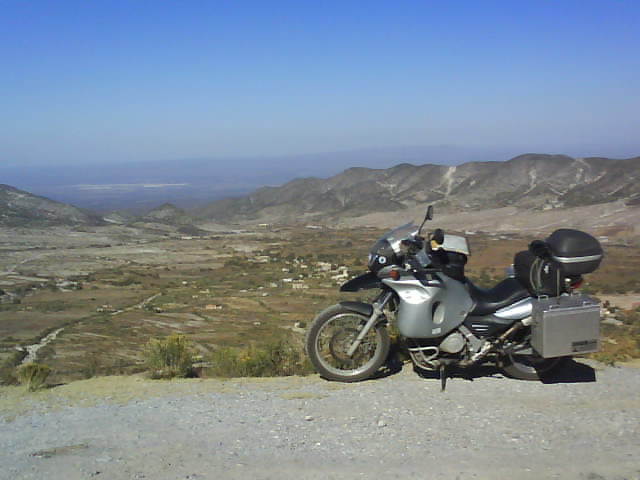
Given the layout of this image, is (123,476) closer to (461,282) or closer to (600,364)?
(461,282)

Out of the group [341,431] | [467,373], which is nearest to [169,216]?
[467,373]

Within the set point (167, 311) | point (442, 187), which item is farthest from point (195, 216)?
point (167, 311)

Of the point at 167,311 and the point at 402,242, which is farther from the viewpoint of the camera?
the point at 167,311

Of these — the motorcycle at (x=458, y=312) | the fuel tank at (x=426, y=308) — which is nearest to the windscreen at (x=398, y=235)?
the motorcycle at (x=458, y=312)

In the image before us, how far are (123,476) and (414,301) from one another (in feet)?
10.4

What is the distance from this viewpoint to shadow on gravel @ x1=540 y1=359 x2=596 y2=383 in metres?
6.54

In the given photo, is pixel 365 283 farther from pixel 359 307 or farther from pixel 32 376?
pixel 32 376

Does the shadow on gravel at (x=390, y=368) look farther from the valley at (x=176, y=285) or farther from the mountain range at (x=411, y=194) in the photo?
the mountain range at (x=411, y=194)

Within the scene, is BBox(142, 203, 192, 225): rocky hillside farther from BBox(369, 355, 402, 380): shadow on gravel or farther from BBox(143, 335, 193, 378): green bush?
BBox(369, 355, 402, 380): shadow on gravel

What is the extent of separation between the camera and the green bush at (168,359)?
23.7ft

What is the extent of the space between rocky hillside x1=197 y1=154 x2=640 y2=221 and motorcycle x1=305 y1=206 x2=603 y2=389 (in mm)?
58960

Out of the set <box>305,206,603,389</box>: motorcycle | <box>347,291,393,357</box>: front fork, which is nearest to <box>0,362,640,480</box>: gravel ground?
<box>305,206,603,389</box>: motorcycle

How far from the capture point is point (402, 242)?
6254 mm

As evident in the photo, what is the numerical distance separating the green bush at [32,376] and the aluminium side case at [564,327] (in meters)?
5.15
